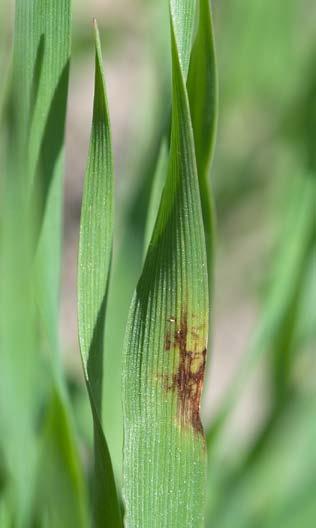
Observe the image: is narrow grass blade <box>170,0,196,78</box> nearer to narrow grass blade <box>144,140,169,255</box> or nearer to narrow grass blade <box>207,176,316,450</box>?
narrow grass blade <box>144,140,169,255</box>

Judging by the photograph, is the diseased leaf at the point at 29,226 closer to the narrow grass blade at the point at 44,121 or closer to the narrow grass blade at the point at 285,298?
the narrow grass blade at the point at 44,121

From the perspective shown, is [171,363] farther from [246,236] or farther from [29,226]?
[246,236]

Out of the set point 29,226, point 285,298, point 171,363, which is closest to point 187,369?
point 171,363

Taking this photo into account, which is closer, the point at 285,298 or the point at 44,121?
the point at 44,121

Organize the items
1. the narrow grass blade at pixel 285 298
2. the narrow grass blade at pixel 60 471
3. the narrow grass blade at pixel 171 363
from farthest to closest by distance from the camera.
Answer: the narrow grass blade at pixel 285 298 → the narrow grass blade at pixel 60 471 → the narrow grass blade at pixel 171 363

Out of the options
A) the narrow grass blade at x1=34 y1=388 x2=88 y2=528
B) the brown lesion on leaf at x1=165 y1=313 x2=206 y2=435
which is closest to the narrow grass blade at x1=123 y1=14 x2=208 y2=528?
the brown lesion on leaf at x1=165 y1=313 x2=206 y2=435

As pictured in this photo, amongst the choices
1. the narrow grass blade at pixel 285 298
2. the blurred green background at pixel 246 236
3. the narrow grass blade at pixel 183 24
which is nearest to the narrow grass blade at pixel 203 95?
the narrow grass blade at pixel 183 24

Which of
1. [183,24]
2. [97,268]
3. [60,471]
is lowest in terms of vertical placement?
[60,471]
